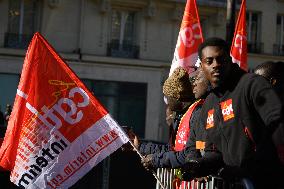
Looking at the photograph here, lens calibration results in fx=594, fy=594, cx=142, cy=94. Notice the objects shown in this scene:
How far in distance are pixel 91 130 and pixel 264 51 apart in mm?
20943

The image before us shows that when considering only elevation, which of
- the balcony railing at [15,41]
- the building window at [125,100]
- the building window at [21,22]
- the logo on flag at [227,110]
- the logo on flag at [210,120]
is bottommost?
the building window at [125,100]

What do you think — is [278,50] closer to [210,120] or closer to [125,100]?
[125,100]

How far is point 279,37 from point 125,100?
24.5ft

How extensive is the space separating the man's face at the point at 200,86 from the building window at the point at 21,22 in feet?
58.6

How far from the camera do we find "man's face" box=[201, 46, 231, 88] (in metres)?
3.19

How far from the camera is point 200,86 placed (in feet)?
14.3

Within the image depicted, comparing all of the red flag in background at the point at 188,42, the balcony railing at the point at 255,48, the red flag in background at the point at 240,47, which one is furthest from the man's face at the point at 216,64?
the balcony railing at the point at 255,48

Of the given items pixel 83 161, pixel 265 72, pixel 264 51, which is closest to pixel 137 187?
pixel 83 161

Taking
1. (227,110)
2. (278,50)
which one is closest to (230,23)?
(227,110)

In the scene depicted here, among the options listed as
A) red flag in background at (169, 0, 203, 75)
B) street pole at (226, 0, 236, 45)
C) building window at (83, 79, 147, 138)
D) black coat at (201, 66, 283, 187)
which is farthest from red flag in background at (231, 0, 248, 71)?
building window at (83, 79, 147, 138)

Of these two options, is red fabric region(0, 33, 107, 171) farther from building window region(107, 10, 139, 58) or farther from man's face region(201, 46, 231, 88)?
building window region(107, 10, 139, 58)

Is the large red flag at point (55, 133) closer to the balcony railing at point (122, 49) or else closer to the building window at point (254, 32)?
the balcony railing at point (122, 49)

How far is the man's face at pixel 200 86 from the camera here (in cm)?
433

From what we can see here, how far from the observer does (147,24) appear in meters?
23.3
